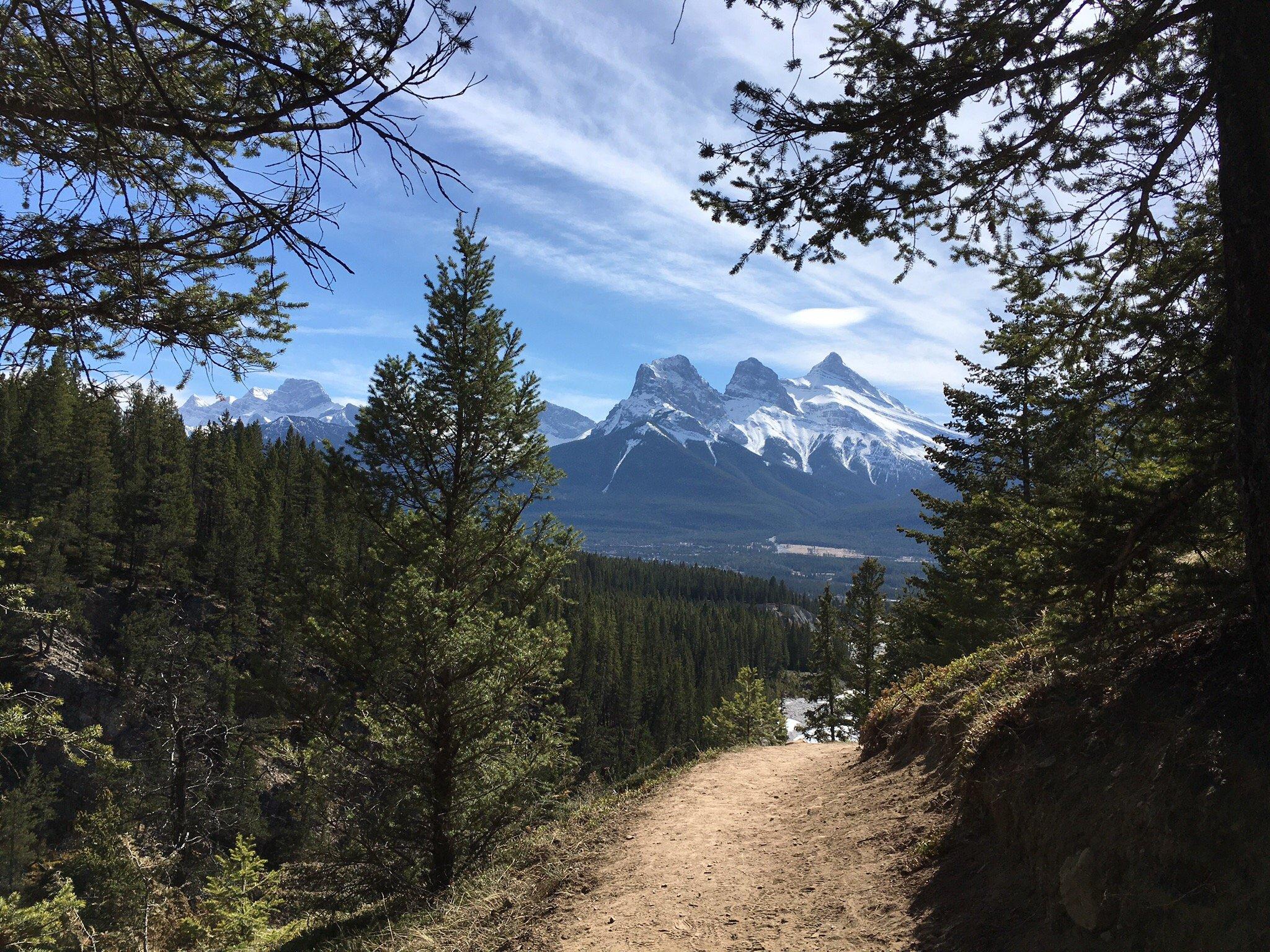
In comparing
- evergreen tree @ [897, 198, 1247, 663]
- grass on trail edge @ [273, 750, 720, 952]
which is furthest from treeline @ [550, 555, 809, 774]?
evergreen tree @ [897, 198, 1247, 663]

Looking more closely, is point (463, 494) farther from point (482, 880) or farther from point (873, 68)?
point (873, 68)

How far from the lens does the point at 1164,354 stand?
4102 millimetres

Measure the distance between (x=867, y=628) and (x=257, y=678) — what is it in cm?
2171

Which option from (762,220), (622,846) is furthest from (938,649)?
(762,220)

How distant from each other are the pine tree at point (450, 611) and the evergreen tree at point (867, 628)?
17.4 meters

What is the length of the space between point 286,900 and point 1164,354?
15116 mm

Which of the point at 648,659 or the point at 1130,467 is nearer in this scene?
the point at 1130,467

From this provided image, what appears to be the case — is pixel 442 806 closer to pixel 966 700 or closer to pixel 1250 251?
pixel 966 700

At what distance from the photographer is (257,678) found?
8930mm

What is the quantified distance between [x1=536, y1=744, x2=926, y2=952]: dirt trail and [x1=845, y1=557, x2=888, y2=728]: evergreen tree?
17.3 metres

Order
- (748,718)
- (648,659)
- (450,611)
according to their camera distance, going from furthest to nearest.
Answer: (648,659), (748,718), (450,611)

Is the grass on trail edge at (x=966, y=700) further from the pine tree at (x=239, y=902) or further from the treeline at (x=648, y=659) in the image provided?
the treeline at (x=648, y=659)

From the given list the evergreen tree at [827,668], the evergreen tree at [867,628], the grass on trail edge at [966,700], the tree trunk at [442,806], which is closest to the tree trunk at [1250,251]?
the grass on trail edge at [966,700]

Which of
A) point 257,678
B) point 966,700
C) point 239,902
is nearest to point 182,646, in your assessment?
point 239,902
